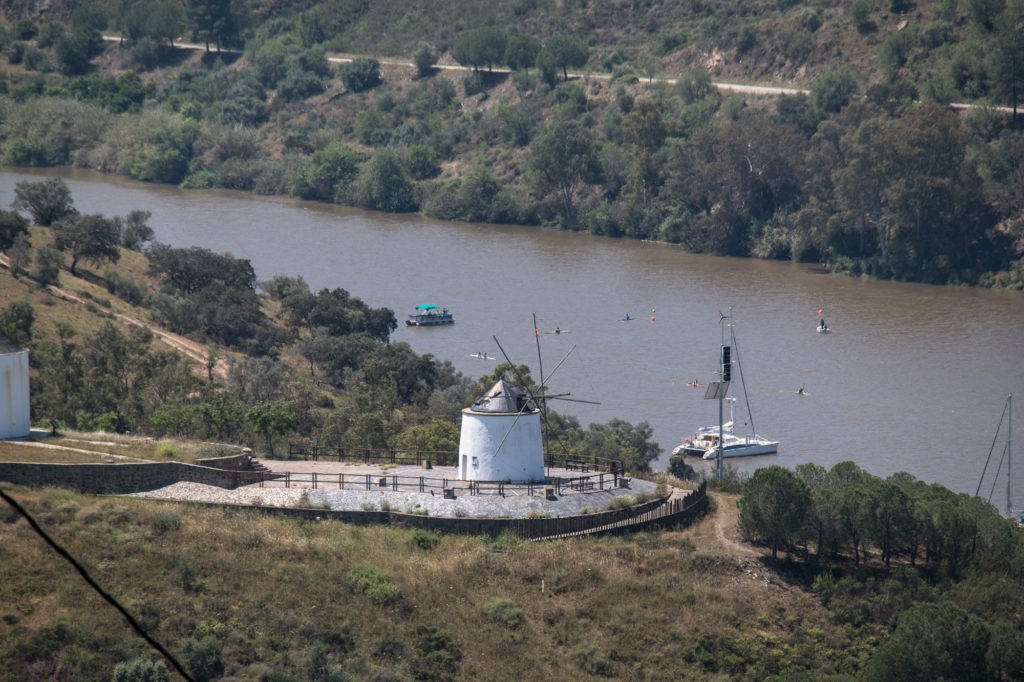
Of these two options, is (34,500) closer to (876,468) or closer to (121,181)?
(876,468)

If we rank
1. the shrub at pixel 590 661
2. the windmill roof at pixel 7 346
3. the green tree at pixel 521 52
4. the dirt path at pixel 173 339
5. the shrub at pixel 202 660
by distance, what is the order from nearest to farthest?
the shrub at pixel 202 660 → the shrub at pixel 590 661 → the windmill roof at pixel 7 346 → the dirt path at pixel 173 339 → the green tree at pixel 521 52

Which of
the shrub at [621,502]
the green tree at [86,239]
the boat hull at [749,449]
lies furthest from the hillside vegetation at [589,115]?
the shrub at [621,502]

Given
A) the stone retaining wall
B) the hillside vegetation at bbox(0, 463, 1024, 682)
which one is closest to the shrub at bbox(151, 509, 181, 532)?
the hillside vegetation at bbox(0, 463, 1024, 682)

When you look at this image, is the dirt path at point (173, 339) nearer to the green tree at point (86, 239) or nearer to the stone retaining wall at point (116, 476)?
the green tree at point (86, 239)

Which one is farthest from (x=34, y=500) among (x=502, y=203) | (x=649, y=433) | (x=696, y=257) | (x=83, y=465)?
(x=502, y=203)

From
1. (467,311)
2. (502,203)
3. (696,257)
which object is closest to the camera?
(467,311)

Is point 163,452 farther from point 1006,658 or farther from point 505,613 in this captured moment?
point 1006,658

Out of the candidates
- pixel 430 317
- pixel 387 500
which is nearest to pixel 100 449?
pixel 387 500
